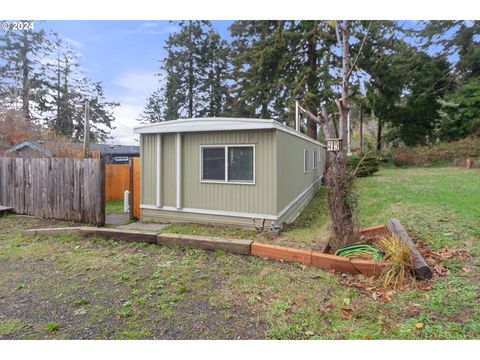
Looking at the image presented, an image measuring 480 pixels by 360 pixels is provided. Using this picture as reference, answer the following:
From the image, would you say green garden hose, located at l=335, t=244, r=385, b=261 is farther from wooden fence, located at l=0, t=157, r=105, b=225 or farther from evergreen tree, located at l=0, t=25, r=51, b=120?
evergreen tree, located at l=0, t=25, r=51, b=120

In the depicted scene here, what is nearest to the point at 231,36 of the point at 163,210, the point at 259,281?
the point at 163,210

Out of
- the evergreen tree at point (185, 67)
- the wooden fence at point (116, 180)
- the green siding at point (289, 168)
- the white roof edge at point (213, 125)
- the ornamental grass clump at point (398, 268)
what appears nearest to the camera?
the ornamental grass clump at point (398, 268)

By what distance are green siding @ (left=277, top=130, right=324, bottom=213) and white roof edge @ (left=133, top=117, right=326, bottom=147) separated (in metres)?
0.29

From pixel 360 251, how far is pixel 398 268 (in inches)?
24.4

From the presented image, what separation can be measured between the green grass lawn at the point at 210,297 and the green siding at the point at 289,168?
1.55 m

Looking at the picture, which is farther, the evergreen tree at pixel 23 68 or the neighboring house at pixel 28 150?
the evergreen tree at pixel 23 68

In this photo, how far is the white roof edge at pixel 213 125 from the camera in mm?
5508

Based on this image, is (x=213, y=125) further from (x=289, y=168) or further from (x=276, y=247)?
(x=276, y=247)

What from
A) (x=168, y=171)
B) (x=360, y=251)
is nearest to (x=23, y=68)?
(x=168, y=171)

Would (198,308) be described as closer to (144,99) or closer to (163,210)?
(163,210)

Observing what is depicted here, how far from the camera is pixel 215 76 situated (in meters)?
23.6

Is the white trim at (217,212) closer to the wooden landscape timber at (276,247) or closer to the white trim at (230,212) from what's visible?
the white trim at (230,212)
